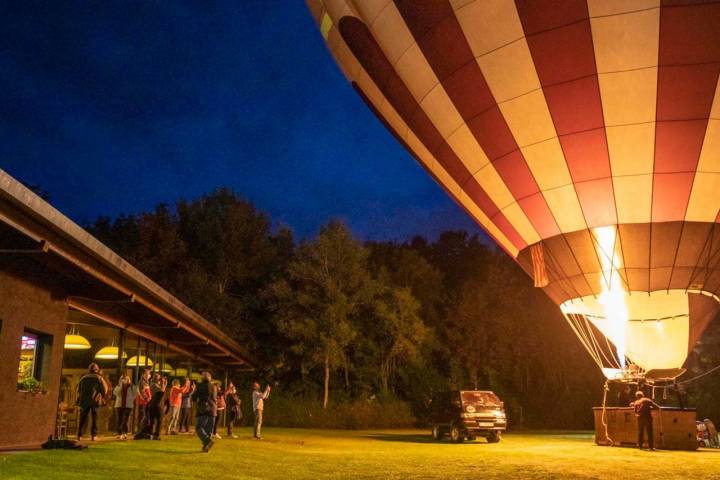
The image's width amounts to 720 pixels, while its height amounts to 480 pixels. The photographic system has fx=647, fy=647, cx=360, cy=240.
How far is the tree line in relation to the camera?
36438mm

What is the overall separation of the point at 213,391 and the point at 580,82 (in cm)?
910

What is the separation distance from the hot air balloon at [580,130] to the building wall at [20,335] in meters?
8.34

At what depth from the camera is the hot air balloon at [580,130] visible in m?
12.0

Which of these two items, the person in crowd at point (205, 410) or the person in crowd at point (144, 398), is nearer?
the person in crowd at point (205, 410)

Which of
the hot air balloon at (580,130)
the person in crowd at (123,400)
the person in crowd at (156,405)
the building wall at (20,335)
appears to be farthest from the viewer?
the person in crowd at (156,405)

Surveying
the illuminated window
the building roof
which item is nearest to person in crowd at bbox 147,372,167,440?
the building roof

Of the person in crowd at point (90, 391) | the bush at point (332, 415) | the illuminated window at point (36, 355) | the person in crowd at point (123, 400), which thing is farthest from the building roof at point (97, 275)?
the bush at point (332, 415)

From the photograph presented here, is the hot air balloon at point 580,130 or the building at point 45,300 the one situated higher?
the hot air balloon at point 580,130

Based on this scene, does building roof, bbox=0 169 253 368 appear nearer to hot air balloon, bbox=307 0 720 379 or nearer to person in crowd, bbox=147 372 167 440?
person in crowd, bbox=147 372 167 440

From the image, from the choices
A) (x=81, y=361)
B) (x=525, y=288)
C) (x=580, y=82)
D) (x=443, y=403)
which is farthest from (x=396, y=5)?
(x=525, y=288)

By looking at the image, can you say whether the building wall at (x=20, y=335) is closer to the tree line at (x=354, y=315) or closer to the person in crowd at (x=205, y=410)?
the person in crowd at (x=205, y=410)

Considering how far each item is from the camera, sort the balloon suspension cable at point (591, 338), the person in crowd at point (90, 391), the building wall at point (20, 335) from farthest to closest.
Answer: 1. the balloon suspension cable at point (591, 338)
2. the person in crowd at point (90, 391)
3. the building wall at point (20, 335)

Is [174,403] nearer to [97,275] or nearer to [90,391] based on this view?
[90,391]

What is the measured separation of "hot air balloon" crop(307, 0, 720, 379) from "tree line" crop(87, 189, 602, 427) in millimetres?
19891
